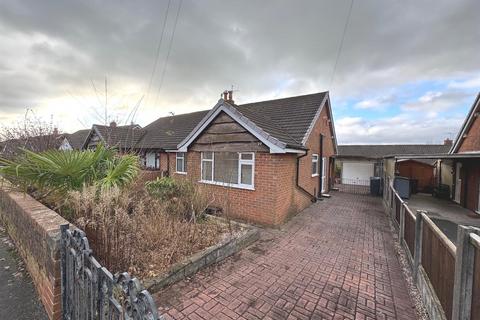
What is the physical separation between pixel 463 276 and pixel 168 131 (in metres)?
16.1

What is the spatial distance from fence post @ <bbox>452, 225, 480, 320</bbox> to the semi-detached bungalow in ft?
14.4

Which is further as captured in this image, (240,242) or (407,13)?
(407,13)

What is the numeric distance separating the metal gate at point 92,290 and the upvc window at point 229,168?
542cm

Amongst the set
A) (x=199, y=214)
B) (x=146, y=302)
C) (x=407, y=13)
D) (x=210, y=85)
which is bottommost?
(x=199, y=214)

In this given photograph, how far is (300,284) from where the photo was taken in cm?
389

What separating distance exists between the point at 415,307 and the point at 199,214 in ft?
16.1

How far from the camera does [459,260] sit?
234cm

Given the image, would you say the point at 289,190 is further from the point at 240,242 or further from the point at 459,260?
the point at 459,260

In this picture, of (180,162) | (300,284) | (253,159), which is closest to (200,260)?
(300,284)

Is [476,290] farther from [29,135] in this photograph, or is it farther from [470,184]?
[470,184]

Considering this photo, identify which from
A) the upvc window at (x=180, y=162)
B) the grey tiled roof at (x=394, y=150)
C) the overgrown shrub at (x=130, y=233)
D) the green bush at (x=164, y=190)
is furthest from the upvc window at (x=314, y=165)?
the grey tiled roof at (x=394, y=150)

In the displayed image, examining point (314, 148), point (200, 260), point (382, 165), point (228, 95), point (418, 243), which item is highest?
point (228, 95)

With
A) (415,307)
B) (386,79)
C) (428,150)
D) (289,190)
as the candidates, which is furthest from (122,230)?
(428,150)

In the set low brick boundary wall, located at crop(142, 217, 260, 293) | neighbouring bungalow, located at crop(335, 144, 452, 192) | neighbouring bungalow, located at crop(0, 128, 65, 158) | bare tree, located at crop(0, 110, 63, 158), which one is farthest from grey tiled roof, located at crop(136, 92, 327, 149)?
neighbouring bungalow, located at crop(335, 144, 452, 192)
